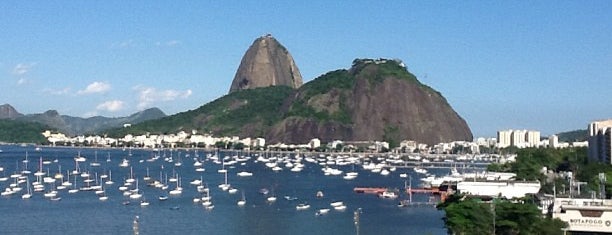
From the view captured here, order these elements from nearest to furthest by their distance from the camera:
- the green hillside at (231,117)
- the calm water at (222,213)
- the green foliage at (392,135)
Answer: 1. the calm water at (222,213)
2. the green foliage at (392,135)
3. the green hillside at (231,117)

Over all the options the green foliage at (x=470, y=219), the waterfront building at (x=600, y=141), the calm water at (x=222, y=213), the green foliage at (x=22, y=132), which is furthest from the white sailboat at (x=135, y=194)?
the green foliage at (x=22, y=132)

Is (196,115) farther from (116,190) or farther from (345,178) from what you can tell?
(116,190)

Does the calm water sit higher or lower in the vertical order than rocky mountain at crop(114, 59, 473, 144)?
lower

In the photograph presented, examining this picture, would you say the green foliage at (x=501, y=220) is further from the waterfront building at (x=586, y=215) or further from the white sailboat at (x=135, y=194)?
the white sailboat at (x=135, y=194)

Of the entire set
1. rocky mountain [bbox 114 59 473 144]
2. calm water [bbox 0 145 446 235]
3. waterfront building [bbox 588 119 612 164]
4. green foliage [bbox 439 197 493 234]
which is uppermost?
rocky mountain [bbox 114 59 473 144]

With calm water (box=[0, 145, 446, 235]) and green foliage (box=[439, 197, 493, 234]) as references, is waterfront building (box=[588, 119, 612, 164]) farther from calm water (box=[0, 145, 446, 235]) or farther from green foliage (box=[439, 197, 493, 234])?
green foliage (box=[439, 197, 493, 234])

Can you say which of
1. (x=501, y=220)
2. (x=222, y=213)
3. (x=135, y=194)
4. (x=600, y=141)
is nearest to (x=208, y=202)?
(x=222, y=213)

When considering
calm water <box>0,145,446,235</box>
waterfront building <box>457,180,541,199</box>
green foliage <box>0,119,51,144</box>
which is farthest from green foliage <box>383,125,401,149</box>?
waterfront building <box>457,180,541,199</box>
